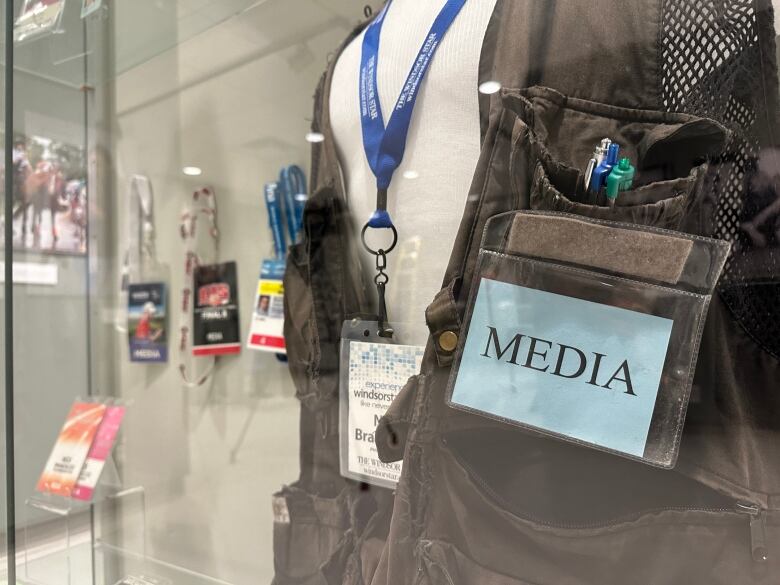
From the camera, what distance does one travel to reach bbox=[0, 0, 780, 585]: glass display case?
1.30ft

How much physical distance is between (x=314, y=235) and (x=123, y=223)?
787mm

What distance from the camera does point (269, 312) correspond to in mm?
974

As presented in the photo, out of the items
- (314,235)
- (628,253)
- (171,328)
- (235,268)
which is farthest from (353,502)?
(171,328)

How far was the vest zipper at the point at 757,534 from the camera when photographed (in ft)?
Answer: 1.22

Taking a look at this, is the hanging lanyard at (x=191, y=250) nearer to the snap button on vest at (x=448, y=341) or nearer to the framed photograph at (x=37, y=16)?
the framed photograph at (x=37, y=16)

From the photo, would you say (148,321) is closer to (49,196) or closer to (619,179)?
(49,196)

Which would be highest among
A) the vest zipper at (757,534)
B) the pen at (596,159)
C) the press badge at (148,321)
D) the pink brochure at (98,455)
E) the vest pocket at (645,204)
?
the pen at (596,159)

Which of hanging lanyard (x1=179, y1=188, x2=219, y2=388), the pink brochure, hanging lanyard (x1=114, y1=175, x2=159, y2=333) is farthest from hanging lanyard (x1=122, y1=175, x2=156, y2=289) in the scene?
the pink brochure

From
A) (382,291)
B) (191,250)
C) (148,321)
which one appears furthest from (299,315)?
(148,321)

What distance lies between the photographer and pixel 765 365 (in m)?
0.42

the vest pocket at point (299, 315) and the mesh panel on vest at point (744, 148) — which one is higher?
the mesh panel on vest at point (744, 148)

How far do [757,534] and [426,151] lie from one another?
17.2 inches

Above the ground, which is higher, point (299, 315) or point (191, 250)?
point (191, 250)

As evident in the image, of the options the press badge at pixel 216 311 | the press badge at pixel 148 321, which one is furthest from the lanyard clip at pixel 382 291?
the press badge at pixel 148 321
